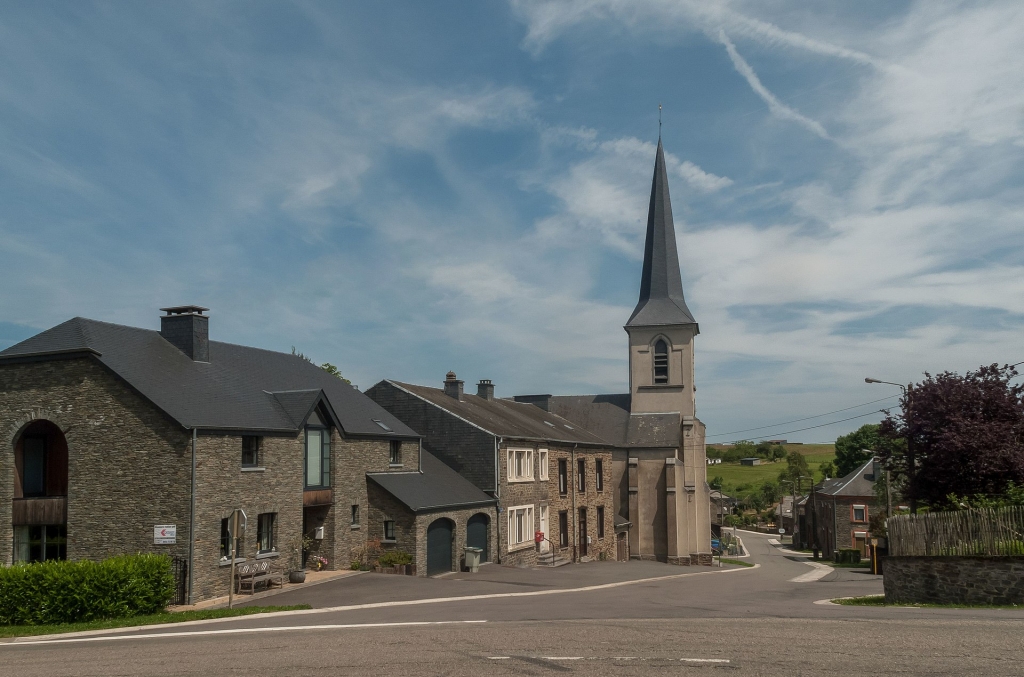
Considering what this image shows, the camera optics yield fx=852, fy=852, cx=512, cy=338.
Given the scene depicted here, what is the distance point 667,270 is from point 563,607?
3859 centimetres

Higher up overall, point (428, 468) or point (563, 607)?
point (428, 468)

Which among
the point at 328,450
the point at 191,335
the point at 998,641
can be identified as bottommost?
the point at 998,641

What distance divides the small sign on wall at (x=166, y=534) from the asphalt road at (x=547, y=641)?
3.03 m

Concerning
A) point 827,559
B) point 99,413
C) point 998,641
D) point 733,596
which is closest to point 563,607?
point 733,596

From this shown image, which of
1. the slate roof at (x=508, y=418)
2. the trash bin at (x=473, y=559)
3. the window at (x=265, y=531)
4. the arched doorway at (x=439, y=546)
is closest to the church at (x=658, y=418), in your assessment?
the slate roof at (x=508, y=418)

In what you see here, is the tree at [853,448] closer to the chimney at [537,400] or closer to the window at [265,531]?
the chimney at [537,400]

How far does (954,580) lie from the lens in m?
20.2

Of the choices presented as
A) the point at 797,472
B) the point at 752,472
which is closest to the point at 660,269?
the point at 797,472

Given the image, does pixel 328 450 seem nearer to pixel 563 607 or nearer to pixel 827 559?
pixel 563 607

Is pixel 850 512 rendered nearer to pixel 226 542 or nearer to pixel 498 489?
pixel 498 489

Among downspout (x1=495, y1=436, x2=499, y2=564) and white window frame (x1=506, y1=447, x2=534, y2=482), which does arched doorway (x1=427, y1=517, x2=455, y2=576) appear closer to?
downspout (x1=495, y1=436, x2=499, y2=564)

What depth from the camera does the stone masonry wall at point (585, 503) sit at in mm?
41906

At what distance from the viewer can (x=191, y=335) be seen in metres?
27.6

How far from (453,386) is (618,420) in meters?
15.1
